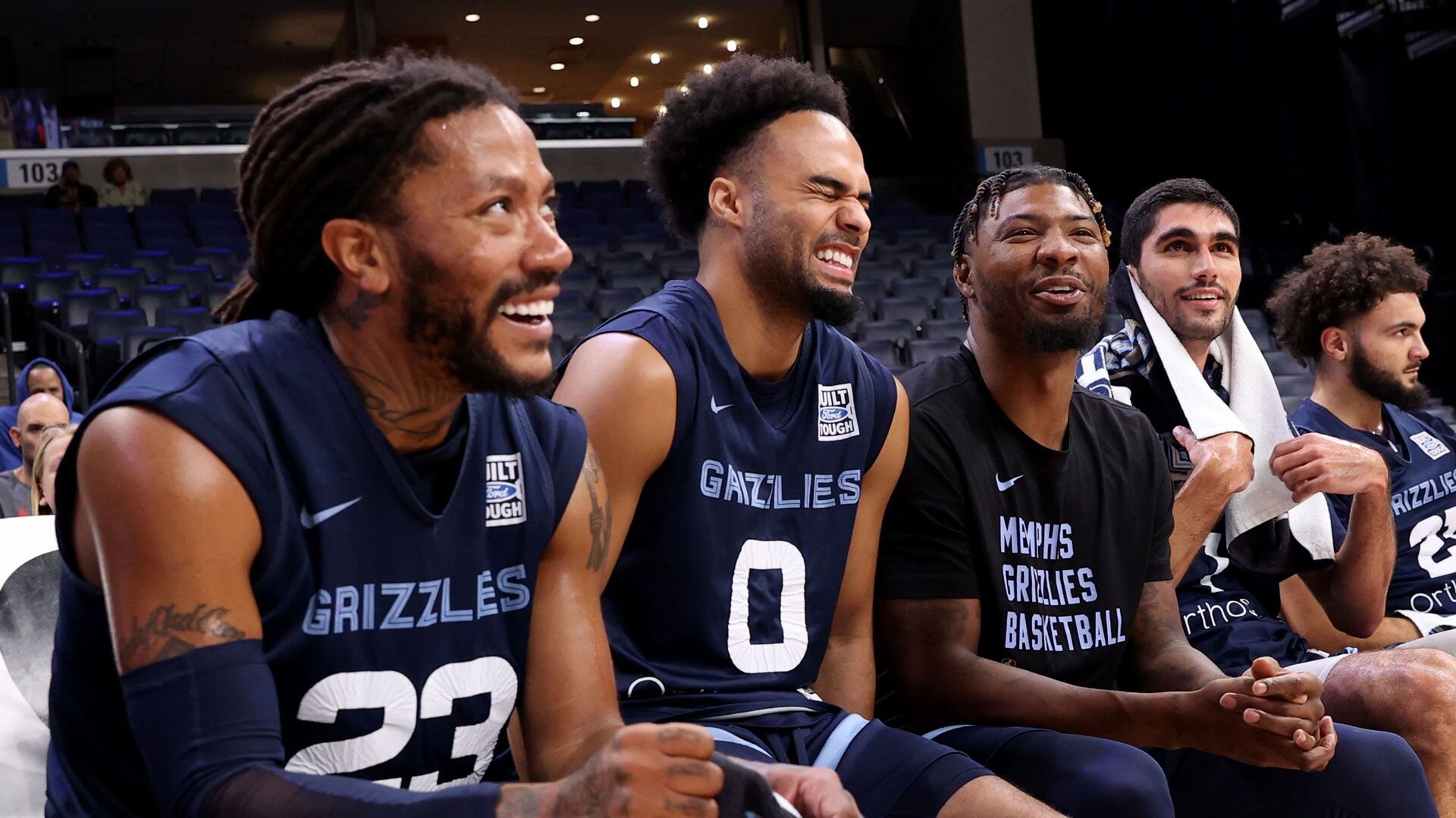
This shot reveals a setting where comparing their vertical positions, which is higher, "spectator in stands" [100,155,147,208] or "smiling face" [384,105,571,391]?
"spectator in stands" [100,155,147,208]

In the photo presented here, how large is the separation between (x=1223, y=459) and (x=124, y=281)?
287 inches

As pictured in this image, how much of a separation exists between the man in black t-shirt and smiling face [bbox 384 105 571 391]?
891 mm

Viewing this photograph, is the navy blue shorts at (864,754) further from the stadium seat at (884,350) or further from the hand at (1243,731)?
the stadium seat at (884,350)

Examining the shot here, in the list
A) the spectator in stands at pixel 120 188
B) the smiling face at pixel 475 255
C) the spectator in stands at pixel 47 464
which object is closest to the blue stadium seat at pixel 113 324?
the spectator in stands at pixel 47 464

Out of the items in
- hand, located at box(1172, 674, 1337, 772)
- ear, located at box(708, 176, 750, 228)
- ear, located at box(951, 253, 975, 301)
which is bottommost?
hand, located at box(1172, 674, 1337, 772)

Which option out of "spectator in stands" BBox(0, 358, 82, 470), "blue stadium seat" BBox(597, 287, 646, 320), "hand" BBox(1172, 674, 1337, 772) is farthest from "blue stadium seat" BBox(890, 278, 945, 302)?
"hand" BBox(1172, 674, 1337, 772)

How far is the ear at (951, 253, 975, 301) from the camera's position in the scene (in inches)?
91.2

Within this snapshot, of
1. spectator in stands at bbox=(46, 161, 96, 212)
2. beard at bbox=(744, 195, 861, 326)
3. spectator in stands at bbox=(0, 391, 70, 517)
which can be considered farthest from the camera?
spectator in stands at bbox=(46, 161, 96, 212)

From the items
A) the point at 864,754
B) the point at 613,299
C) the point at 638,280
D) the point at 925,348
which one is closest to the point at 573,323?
the point at 613,299

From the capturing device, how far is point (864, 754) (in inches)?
68.7

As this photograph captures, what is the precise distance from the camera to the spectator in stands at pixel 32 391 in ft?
17.5

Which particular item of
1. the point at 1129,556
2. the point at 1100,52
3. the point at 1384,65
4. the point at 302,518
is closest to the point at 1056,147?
the point at 1100,52

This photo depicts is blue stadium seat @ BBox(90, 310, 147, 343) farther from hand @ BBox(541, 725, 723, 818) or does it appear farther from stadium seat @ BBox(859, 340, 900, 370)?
hand @ BBox(541, 725, 723, 818)

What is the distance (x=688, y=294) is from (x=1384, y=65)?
27.6ft
